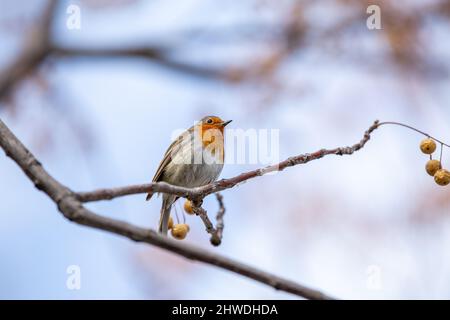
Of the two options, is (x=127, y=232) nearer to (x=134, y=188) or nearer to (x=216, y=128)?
(x=134, y=188)

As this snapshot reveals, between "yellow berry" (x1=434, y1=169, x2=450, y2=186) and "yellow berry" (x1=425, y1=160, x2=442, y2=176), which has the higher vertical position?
"yellow berry" (x1=425, y1=160, x2=442, y2=176)

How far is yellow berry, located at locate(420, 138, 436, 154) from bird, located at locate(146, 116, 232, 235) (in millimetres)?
2078

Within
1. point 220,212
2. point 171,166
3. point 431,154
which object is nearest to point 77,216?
point 220,212

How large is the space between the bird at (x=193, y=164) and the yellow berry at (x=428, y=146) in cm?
208

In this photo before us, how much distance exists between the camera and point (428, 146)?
2.80m

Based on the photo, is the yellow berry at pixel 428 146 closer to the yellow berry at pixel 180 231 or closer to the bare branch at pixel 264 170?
the bare branch at pixel 264 170

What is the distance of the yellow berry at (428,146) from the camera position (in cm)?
280

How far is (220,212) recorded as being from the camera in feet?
9.64

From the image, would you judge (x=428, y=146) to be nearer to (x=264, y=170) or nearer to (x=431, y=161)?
(x=431, y=161)

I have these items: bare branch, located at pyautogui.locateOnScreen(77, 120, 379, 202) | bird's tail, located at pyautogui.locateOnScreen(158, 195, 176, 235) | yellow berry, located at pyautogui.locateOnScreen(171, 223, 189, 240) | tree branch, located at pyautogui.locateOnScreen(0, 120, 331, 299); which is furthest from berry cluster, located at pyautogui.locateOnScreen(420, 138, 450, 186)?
bird's tail, located at pyautogui.locateOnScreen(158, 195, 176, 235)

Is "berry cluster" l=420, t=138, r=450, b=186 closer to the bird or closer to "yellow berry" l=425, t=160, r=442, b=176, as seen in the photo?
"yellow berry" l=425, t=160, r=442, b=176

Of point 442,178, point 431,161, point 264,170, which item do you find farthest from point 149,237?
point 431,161

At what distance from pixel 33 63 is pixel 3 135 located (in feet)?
21.0

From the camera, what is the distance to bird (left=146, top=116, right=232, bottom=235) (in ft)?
15.1
